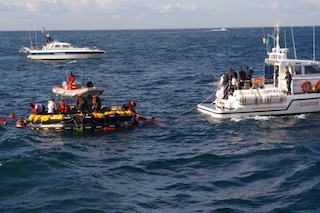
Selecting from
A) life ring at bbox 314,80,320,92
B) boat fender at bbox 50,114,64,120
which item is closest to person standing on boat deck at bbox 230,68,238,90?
life ring at bbox 314,80,320,92

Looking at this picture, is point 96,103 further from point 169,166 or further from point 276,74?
point 276,74

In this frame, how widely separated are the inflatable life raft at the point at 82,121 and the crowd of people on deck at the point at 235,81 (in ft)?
19.8

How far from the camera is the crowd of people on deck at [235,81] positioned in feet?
95.0

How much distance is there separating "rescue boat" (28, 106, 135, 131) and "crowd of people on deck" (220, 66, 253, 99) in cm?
593

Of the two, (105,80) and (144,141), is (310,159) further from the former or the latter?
(105,80)

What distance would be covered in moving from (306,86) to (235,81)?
158 inches

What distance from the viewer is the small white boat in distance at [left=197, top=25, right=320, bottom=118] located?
28062 mm

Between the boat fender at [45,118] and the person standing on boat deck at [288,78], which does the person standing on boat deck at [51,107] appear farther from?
the person standing on boat deck at [288,78]

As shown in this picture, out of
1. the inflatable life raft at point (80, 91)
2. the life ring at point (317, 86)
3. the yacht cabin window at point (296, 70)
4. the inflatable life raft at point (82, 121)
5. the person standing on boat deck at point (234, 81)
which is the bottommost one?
the inflatable life raft at point (82, 121)

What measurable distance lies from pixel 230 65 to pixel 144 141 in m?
38.7

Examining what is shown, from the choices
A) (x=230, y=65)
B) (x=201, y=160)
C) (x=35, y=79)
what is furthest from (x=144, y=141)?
(x=230, y=65)

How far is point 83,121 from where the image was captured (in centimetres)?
2650

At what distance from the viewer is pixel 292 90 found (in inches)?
1126

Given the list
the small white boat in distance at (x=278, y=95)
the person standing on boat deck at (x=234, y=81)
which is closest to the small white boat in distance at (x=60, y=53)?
the small white boat in distance at (x=278, y=95)
